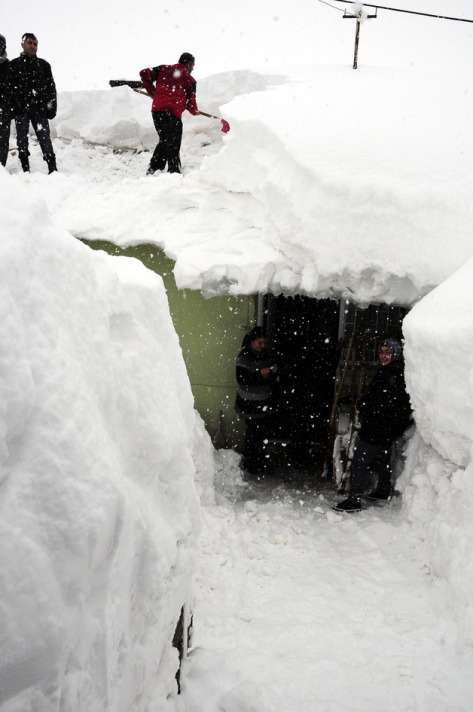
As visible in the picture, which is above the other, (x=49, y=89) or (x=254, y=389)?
(x=49, y=89)

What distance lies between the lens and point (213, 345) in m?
6.07

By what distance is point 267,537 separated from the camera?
4.38 meters

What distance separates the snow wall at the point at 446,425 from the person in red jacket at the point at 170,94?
4175 millimetres

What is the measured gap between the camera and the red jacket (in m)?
6.12

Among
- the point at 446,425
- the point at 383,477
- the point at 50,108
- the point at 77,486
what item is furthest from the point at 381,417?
the point at 50,108

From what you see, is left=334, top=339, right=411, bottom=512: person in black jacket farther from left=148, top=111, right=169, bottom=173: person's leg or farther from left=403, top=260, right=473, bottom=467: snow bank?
left=148, top=111, right=169, bottom=173: person's leg

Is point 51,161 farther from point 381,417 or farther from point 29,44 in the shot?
point 381,417

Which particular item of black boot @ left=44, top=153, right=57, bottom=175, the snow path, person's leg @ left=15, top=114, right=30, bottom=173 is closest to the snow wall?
the snow path

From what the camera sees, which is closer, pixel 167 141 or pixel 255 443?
pixel 255 443

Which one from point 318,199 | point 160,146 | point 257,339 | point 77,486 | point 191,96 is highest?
point 191,96

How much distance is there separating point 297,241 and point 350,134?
1.25 m

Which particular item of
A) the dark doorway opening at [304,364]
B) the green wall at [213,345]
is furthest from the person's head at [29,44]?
the dark doorway opening at [304,364]

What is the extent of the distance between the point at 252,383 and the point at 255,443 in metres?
0.81

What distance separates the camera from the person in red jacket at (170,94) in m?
6.14
